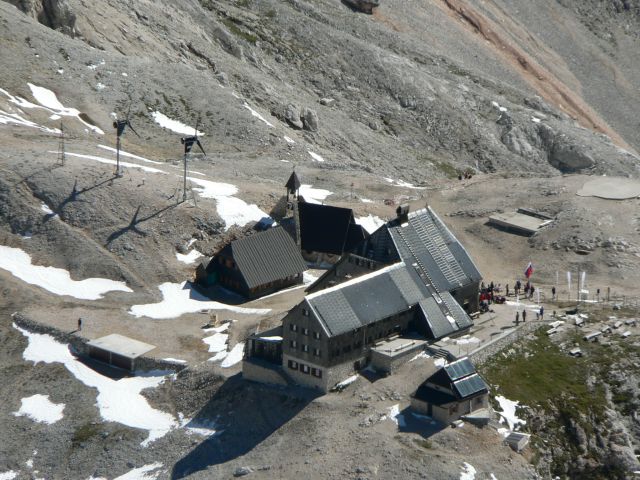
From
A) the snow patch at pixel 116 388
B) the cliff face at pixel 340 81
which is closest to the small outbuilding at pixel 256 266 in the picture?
the snow patch at pixel 116 388

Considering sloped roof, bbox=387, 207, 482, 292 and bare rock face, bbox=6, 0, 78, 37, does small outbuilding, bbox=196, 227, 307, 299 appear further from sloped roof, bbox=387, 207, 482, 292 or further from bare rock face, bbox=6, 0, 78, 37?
bare rock face, bbox=6, 0, 78, 37

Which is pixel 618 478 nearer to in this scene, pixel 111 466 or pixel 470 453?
pixel 470 453

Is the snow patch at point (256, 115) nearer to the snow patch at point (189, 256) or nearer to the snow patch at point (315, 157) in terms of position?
the snow patch at point (315, 157)

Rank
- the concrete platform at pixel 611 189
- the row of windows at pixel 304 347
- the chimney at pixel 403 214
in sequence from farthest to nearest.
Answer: the concrete platform at pixel 611 189 → the chimney at pixel 403 214 → the row of windows at pixel 304 347

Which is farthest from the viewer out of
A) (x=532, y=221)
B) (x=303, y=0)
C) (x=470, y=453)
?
(x=303, y=0)

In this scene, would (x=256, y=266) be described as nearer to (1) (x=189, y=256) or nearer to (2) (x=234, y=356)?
(1) (x=189, y=256)

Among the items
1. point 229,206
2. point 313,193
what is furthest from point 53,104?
point 229,206

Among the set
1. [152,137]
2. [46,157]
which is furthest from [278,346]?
[152,137]
